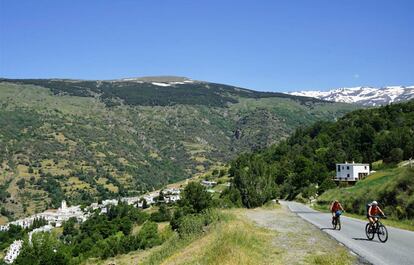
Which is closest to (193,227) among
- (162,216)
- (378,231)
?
(378,231)

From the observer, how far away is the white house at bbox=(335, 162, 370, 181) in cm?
9606

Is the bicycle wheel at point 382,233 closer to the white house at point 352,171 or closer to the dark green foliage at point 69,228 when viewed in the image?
the white house at point 352,171

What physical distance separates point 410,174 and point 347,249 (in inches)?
738

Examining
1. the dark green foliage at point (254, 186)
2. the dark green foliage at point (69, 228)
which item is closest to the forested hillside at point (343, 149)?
the dark green foliage at point (254, 186)

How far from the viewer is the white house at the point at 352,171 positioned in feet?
315

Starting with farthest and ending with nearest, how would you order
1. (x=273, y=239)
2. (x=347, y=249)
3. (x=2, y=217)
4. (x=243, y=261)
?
(x=2, y=217) < (x=273, y=239) < (x=347, y=249) < (x=243, y=261)

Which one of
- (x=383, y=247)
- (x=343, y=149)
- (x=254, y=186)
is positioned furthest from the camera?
(x=343, y=149)

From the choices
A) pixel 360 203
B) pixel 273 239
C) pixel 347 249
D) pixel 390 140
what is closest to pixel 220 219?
pixel 273 239

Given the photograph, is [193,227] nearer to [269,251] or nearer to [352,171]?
[269,251]

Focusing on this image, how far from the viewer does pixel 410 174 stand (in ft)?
111

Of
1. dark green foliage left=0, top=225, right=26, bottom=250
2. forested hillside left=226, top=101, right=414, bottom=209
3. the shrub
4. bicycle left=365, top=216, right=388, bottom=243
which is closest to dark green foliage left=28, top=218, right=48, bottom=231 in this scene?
dark green foliage left=0, top=225, right=26, bottom=250

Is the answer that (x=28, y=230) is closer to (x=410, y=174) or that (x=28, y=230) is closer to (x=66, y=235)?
(x=66, y=235)

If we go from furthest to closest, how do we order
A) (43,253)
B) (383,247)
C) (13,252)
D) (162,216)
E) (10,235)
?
(10,235) < (162,216) < (13,252) < (43,253) < (383,247)

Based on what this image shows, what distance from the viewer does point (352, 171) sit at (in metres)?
97.4
